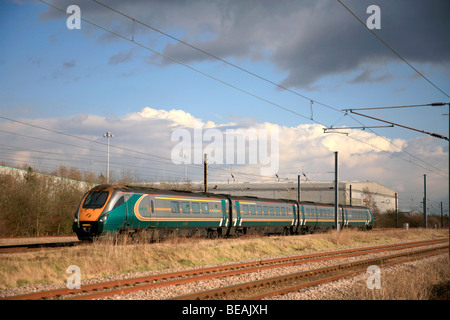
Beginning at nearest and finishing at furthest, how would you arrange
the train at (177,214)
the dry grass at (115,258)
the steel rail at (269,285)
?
1. the steel rail at (269,285)
2. the dry grass at (115,258)
3. the train at (177,214)

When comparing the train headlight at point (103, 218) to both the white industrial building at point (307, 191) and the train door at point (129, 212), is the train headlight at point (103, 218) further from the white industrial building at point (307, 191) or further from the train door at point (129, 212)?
the white industrial building at point (307, 191)

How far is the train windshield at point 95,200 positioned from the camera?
70.3ft

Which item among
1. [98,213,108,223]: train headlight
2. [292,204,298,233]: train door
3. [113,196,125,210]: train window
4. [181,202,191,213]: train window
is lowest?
[292,204,298,233]: train door

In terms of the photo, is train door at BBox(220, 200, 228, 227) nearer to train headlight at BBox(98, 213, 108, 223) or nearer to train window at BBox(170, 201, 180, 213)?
train window at BBox(170, 201, 180, 213)

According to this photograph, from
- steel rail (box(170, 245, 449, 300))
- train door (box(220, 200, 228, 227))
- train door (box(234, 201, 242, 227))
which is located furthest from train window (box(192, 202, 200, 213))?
steel rail (box(170, 245, 449, 300))

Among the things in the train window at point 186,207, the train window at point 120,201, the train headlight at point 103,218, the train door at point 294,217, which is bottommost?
the train door at point 294,217

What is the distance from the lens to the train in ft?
70.1

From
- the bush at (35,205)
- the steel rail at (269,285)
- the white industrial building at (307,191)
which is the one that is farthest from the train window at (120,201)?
the white industrial building at (307,191)

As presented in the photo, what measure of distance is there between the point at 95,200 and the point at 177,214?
200 inches

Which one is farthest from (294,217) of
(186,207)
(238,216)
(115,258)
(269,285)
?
(269,285)

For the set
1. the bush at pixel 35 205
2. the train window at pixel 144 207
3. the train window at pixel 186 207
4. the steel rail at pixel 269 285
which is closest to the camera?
the steel rail at pixel 269 285

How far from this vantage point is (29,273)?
13.2 meters
